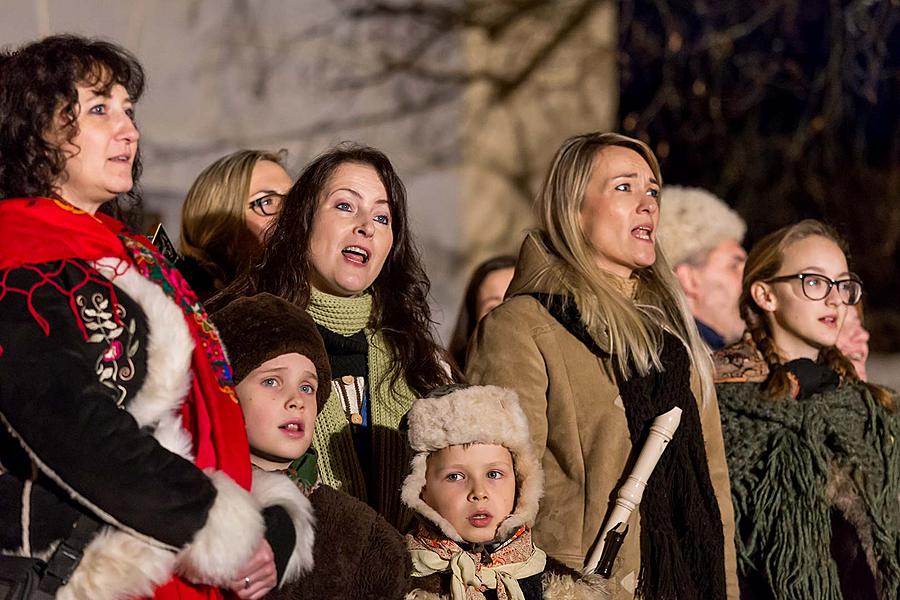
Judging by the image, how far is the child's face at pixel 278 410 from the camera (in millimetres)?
3457

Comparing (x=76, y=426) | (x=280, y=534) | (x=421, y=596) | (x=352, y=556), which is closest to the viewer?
(x=76, y=426)

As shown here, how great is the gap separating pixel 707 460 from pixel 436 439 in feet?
3.43

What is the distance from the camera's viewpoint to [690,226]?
6039 millimetres

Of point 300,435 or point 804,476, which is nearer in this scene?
point 300,435

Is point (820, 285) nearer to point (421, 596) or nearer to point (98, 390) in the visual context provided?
point (421, 596)

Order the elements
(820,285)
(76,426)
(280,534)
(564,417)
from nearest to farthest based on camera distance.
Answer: (76,426) < (280,534) < (564,417) < (820,285)

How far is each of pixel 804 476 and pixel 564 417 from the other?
3.11ft

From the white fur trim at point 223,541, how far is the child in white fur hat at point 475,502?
0.69m

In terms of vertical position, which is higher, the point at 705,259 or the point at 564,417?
the point at 705,259

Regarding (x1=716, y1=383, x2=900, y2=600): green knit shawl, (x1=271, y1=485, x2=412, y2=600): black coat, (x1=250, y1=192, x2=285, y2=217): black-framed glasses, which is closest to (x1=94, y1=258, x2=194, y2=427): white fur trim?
(x1=271, y1=485, x2=412, y2=600): black coat

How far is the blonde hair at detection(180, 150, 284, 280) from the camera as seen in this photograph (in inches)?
191

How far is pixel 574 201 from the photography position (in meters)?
4.35

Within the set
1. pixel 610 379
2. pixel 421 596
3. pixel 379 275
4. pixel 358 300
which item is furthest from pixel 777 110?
pixel 421 596

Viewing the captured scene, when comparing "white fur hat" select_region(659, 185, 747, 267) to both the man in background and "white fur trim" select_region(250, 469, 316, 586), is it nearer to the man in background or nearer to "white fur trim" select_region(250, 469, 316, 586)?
the man in background
